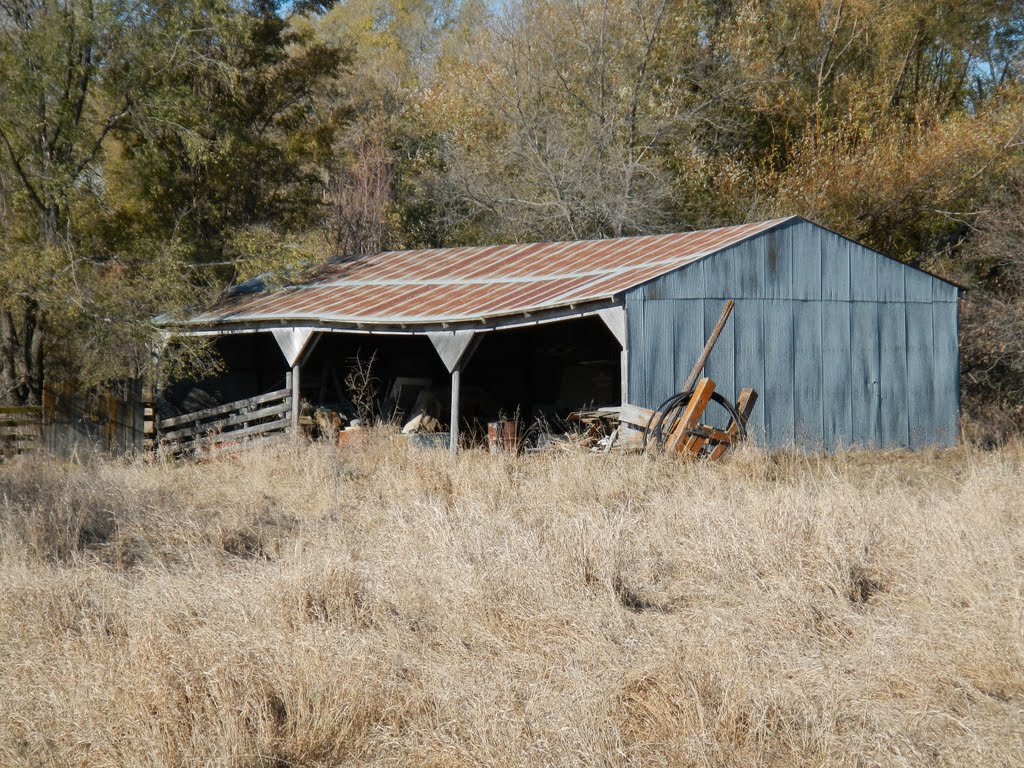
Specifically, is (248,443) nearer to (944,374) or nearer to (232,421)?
(232,421)

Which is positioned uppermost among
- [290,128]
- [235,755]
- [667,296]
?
[290,128]

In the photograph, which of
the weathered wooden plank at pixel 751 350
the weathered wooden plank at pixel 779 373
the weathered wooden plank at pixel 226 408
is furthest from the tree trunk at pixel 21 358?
the weathered wooden plank at pixel 779 373

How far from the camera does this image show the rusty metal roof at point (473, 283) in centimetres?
1495

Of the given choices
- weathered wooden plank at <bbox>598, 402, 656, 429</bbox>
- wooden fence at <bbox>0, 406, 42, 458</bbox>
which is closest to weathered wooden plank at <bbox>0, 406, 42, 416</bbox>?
wooden fence at <bbox>0, 406, 42, 458</bbox>

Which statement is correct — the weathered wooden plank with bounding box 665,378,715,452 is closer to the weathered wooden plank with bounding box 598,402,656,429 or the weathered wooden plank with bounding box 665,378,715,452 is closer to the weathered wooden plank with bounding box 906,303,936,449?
the weathered wooden plank with bounding box 598,402,656,429

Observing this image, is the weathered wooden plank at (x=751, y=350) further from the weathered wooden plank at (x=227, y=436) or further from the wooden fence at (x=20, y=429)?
the wooden fence at (x=20, y=429)

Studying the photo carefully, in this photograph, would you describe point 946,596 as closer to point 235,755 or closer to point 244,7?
point 235,755

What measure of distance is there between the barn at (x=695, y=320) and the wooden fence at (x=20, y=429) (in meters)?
2.70

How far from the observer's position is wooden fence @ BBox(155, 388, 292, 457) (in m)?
17.4

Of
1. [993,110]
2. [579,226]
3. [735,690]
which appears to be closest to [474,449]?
[735,690]

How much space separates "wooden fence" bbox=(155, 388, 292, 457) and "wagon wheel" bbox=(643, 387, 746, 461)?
6090 mm

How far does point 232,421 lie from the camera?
59.2 feet

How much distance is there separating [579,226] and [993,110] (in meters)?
9.56

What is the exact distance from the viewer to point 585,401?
1948 cm
